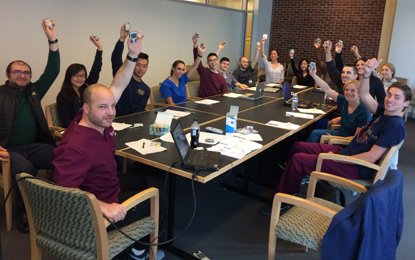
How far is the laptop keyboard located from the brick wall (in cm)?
727

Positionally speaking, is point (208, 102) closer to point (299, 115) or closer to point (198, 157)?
point (299, 115)

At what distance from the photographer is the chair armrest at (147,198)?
1.78m

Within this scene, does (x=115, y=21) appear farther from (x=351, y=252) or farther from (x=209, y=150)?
(x=351, y=252)

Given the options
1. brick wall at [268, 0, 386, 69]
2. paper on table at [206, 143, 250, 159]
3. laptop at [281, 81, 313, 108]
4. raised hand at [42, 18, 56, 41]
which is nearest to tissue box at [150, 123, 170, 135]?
paper on table at [206, 143, 250, 159]

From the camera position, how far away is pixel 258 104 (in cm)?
441

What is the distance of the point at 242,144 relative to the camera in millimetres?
2631

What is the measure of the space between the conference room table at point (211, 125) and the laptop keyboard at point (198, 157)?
70 millimetres

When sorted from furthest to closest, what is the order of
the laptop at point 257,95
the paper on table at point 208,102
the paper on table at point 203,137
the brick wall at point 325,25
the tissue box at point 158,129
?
the brick wall at point 325,25 → the laptop at point 257,95 → the paper on table at point 208,102 → the tissue box at point 158,129 → the paper on table at point 203,137

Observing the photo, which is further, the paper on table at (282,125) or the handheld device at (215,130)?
the paper on table at (282,125)

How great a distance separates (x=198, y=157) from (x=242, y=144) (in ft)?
1.62

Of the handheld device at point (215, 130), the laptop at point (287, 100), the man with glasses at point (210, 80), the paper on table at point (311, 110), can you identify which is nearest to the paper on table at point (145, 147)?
the handheld device at point (215, 130)

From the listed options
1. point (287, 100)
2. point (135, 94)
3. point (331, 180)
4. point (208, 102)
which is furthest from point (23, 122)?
point (287, 100)

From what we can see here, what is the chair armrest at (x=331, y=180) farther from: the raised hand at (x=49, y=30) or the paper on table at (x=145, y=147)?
the raised hand at (x=49, y=30)

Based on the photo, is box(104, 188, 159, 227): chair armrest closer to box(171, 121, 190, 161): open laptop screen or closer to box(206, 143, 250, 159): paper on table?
box(171, 121, 190, 161): open laptop screen
